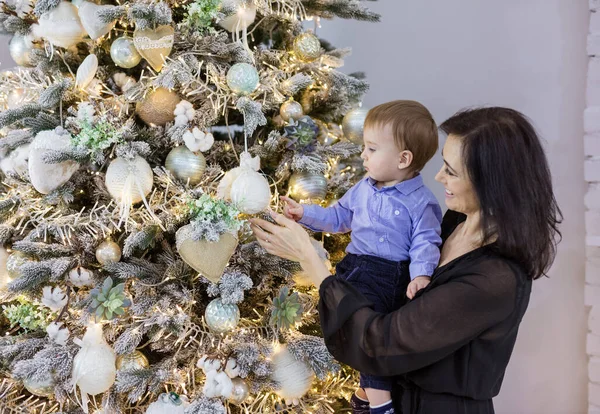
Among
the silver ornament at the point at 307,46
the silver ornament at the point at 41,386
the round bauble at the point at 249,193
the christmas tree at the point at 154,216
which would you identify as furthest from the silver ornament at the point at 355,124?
the silver ornament at the point at 41,386

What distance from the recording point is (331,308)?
1084 mm

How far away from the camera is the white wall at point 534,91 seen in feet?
6.24

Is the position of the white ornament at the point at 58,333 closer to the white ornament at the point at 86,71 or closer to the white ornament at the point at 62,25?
the white ornament at the point at 86,71

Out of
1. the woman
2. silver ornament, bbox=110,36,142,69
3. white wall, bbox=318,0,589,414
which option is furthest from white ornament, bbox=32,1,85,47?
white wall, bbox=318,0,589,414

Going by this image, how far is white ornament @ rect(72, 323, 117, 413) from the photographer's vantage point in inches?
48.1

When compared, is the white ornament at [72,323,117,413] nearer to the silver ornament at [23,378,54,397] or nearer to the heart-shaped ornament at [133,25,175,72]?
the silver ornament at [23,378,54,397]

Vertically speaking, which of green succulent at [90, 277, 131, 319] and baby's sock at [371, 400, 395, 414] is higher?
green succulent at [90, 277, 131, 319]

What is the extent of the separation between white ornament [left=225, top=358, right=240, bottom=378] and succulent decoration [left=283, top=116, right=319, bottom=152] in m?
0.53

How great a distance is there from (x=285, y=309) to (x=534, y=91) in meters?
1.30

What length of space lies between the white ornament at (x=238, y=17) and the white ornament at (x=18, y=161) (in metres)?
0.59

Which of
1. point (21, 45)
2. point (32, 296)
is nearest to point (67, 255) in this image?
point (32, 296)

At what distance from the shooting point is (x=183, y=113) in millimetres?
1272

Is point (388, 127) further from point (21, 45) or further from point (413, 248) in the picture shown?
point (21, 45)

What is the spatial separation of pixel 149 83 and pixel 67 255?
458mm
